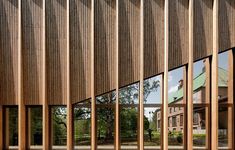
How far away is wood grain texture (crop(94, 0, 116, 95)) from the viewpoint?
8.69m

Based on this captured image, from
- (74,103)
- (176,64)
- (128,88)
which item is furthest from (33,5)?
(176,64)

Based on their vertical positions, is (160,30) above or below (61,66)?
above

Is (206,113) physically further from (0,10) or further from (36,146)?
(0,10)

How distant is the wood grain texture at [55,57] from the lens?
28.6 feet

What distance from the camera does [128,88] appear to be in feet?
28.9

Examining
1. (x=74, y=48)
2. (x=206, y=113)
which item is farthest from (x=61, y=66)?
(x=206, y=113)

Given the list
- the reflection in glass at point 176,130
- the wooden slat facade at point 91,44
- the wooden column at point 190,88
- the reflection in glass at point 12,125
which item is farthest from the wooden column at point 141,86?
the reflection in glass at point 12,125

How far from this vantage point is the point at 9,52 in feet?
28.8

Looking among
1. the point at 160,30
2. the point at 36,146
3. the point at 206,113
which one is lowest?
the point at 36,146

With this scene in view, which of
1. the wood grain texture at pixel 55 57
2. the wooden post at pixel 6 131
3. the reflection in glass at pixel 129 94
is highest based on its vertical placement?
the wood grain texture at pixel 55 57

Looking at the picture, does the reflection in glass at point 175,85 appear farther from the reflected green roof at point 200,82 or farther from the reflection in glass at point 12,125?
the reflection in glass at point 12,125

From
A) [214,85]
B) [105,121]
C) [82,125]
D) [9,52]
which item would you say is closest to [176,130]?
[214,85]

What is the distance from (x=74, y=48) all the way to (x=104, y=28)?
1.00m

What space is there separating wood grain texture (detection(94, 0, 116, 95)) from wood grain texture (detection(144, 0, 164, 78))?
2.90ft
